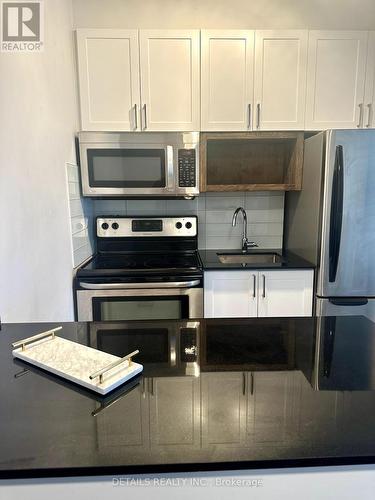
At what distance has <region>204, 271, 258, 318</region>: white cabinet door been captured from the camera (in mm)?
2143

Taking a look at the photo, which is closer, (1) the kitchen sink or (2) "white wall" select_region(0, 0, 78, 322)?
(2) "white wall" select_region(0, 0, 78, 322)

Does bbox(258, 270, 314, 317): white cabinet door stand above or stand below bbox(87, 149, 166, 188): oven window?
below

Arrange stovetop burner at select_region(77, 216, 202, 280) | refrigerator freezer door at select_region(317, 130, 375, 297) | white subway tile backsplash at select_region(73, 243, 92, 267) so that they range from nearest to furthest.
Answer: refrigerator freezer door at select_region(317, 130, 375, 297), white subway tile backsplash at select_region(73, 243, 92, 267), stovetop burner at select_region(77, 216, 202, 280)

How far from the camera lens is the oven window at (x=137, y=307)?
206 cm

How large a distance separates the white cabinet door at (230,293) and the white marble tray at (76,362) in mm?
1262

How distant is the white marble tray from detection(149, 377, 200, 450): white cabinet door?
0.08 meters

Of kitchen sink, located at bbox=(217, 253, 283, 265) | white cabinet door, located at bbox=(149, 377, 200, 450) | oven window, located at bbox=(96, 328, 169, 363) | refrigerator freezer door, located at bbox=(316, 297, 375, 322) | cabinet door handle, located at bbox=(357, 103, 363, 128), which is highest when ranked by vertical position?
cabinet door handle, located at bbox=(357, 103, 363, 128)

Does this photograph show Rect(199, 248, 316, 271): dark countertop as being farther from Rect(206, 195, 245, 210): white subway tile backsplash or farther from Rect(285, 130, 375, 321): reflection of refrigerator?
Rect(206, 195, 245, 210): white subway tile backsplash

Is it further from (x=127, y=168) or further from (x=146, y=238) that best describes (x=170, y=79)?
(x=146, y=238)

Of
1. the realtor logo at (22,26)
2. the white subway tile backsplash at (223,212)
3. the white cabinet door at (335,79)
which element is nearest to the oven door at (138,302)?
the white subway tile backsplash at (223,212)

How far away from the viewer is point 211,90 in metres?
2.24

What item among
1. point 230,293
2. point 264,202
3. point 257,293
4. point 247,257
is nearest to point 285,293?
point 257,293

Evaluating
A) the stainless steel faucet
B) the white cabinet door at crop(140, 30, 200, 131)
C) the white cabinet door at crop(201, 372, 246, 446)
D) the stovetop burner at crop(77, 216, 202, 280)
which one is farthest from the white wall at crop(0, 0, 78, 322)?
the stainless steel faucet

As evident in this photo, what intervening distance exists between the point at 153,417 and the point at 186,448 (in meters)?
0.11
